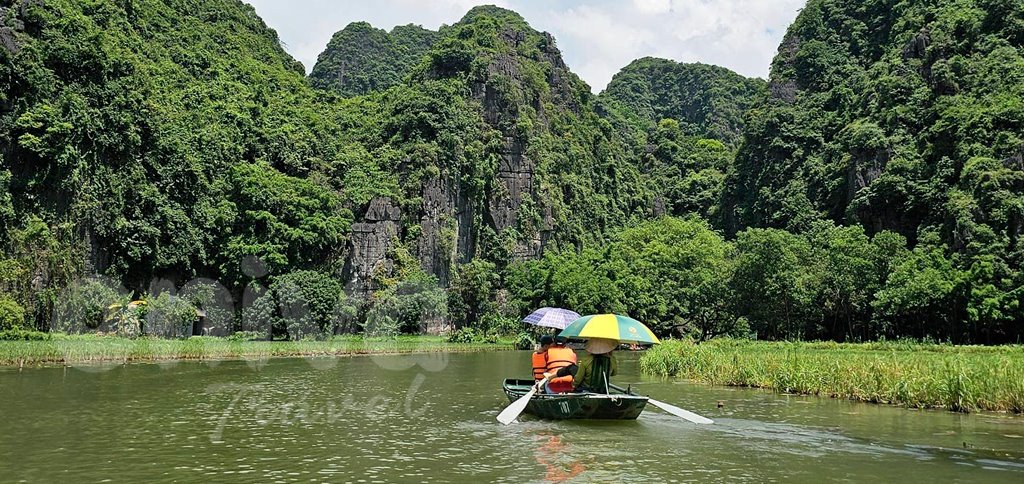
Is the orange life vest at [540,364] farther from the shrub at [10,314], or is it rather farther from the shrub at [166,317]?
the shrub at [166,317]

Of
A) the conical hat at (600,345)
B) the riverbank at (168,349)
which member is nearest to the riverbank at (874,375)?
the conical hat at (600,345)

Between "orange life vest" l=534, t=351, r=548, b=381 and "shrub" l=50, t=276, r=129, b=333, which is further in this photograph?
"shrub" l=50, t=276, r=129, b=333

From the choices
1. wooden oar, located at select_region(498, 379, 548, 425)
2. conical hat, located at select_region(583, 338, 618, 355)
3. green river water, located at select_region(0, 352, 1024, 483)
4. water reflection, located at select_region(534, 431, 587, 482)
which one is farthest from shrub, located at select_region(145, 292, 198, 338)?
water reflection, located at select_region(534, 431, 587, 482)

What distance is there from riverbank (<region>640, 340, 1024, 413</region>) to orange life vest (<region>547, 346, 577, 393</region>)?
26.5 feet

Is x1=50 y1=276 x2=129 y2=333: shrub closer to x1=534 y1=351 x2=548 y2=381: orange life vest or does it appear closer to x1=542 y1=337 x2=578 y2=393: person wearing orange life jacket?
x1=534 y1=351 x2=548 y2=381: orange life vest

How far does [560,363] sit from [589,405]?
171 cm

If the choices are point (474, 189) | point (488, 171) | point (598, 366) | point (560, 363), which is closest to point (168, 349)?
point (560, 363)

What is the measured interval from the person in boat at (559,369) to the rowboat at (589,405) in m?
0.55

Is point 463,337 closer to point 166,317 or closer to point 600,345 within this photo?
point 166,317

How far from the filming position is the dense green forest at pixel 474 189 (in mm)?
48531

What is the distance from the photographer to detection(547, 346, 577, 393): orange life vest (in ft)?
57.7

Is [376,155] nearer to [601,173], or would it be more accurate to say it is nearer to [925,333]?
[601,173]

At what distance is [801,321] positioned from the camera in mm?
57375

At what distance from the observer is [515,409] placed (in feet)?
54.0
